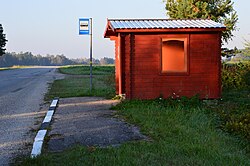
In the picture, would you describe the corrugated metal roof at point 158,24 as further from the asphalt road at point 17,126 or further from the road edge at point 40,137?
the road edge at point 40,137

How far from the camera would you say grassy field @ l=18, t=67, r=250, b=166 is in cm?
599

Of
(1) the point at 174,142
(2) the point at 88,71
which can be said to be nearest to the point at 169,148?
(1) the point at 174,142

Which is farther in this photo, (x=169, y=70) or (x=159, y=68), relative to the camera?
(x=169, y=70)

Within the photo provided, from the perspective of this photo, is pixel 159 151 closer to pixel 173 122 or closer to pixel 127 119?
pixel 173 122

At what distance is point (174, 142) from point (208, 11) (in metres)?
21.0

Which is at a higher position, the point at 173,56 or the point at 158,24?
the point at 158,24

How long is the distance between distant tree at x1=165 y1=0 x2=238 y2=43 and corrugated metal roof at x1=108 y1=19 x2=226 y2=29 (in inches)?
496

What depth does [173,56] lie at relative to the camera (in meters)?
14.4

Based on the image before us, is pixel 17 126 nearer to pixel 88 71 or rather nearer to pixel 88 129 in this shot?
pixel 88 129

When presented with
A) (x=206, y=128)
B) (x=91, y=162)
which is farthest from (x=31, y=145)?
(x=206, y=128)

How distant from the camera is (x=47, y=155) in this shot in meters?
6.38

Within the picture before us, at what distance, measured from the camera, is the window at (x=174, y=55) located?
13.0m

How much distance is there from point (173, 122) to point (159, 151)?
8.84ft

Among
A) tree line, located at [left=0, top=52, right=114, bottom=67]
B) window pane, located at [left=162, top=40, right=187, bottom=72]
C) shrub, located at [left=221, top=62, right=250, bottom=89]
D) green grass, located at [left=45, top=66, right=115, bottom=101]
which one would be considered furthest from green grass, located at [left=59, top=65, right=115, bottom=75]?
tree line, located at [left=0, top=52, right=114, bottom=67]
